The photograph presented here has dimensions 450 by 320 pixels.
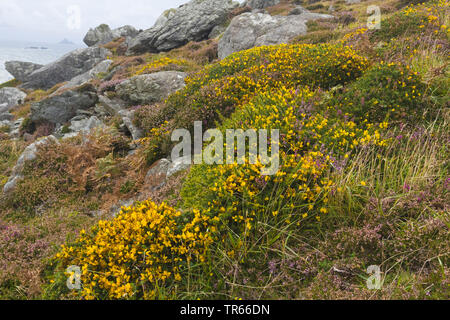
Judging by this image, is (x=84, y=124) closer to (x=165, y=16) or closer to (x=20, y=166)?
(x=20, y=166)

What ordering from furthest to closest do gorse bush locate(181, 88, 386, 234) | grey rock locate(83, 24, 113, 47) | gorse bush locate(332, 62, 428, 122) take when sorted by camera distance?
grey rock locate(83, 24, 113, 47)
gorse bush locate(332, 62, 428, 122)
gorse bush locate(181, 88, 386, 234)

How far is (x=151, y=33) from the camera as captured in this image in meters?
27.1

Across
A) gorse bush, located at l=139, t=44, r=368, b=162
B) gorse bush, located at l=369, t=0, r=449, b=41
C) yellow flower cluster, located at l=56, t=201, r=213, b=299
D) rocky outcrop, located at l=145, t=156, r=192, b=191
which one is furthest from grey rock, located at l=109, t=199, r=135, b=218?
gorse bush, located at l=369, t=0, r=449, b=41

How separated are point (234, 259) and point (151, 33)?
94.0ft

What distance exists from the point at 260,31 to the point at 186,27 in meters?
13.1

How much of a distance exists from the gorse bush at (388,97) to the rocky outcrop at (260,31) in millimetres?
9715

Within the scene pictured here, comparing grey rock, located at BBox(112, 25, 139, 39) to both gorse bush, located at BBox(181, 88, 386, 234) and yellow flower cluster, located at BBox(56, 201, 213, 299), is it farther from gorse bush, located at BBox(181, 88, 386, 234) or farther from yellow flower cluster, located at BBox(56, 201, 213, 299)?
yellow flower cluster, located at BBox(56, 201, 213, 299)

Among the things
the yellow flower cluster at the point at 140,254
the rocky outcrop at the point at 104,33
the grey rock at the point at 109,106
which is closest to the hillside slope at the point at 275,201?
the yellow flower cluster at the point at 140,254

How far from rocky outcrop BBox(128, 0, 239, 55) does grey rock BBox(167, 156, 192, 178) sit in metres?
22.2

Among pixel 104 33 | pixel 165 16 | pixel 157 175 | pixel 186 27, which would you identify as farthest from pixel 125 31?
pixel 157 175

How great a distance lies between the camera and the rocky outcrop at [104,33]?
1725 inches

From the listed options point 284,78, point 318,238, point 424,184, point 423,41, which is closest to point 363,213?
point 318,238

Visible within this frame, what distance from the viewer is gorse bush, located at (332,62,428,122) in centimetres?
498

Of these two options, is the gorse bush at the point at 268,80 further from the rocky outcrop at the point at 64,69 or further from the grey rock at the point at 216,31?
the rocky outcrop at the point at 64,69
